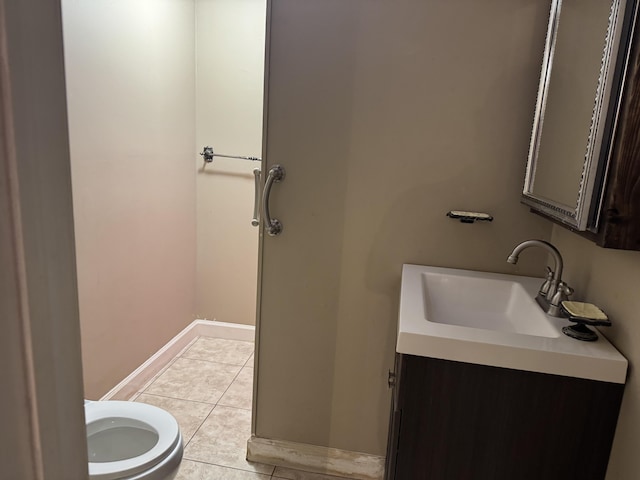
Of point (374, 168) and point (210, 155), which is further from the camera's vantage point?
point (210, 155)

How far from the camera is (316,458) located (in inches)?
76.9

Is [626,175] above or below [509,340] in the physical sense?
above

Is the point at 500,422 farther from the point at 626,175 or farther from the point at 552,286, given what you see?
the point at 626,175

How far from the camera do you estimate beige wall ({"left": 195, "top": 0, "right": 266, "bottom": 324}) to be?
2.73 m

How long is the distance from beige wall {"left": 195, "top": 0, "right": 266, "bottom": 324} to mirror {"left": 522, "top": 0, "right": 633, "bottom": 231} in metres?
1.72

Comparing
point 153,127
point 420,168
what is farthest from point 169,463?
point 153,127

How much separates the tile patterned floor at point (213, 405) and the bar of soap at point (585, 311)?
1.26 metres

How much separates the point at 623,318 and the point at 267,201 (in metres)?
1.19

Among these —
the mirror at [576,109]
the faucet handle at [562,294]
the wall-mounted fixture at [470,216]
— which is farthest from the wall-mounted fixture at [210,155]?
the faucet handle at [562,294]

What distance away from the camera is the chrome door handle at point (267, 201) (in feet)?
5.74

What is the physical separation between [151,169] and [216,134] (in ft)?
1.89

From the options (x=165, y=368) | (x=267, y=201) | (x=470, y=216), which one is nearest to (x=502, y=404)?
(x=470, y=216)

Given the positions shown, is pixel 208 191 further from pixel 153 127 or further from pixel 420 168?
pixel 420 168

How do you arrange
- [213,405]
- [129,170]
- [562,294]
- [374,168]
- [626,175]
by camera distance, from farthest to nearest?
[213,405] < [129,170] < [374,168] < [562,294] < [626,175]
